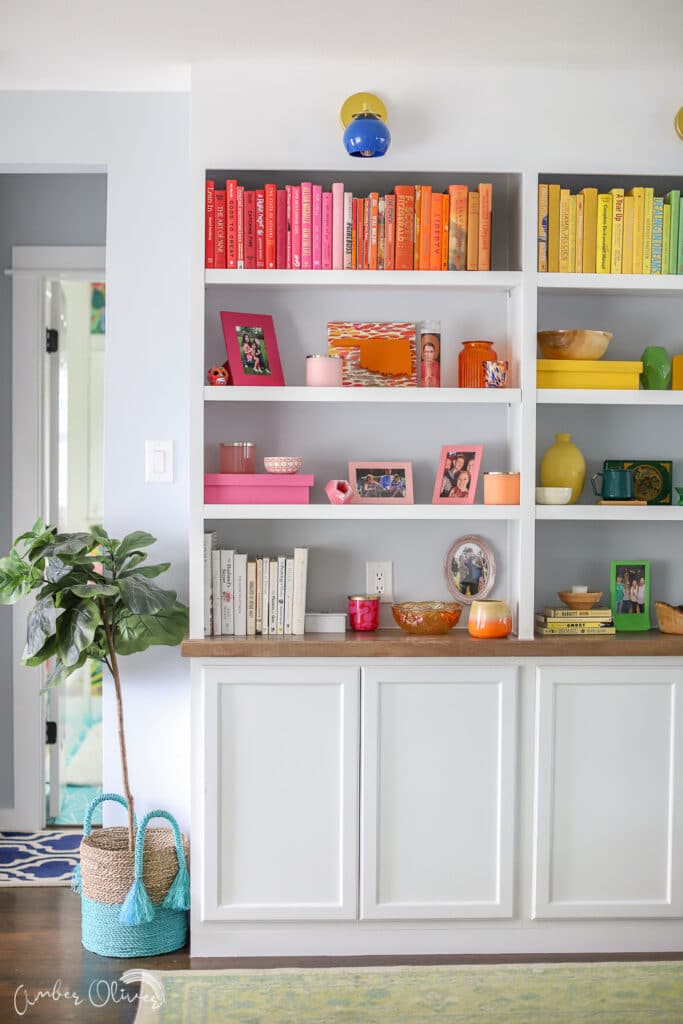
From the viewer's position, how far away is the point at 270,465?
2.91 meters

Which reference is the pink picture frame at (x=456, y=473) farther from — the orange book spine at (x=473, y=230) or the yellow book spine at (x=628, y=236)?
the yellow book spine at (x=628, y=236)

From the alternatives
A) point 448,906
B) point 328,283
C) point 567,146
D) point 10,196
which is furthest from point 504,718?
point 10,196

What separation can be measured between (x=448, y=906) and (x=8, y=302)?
2650 millimetres

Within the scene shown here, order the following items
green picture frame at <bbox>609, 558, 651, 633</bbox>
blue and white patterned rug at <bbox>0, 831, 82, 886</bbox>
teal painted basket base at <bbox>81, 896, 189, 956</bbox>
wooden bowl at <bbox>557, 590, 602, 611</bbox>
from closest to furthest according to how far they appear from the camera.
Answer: teal painted basket base at <bbox>81, 896, 189, 956</bbox> < wooden bowl at <bbox>557, 590, 602, 611</bbox> < green picture frame at <bbox>609, 558, 651, 633</bbox> < blue and white patterned rug at <bbox>0, 831, 82, 886</bbox>

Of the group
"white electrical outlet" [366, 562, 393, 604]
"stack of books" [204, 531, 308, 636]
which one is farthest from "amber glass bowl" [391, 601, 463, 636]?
"stack of books" [204, 531, 308, 636]

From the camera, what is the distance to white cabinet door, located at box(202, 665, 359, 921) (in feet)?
9.22

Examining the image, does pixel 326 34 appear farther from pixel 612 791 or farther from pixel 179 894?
pixel 179 894

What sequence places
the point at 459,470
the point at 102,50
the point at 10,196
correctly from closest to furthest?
the point at 102,50, the point at 459,470, the point at 10,196

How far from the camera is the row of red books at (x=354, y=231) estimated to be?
2.89 meters

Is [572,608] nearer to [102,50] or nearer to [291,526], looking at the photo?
[291,526]

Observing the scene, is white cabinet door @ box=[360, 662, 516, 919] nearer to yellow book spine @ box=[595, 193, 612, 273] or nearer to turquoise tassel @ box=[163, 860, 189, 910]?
turquoise tassel @ box=[163, 860, 189, 910]

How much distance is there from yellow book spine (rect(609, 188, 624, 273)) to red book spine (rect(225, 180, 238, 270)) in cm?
109

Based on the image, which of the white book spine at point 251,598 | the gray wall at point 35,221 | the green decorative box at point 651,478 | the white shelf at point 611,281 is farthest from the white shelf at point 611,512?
the gray wall at point 35,221

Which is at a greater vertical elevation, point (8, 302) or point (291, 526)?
point (8, 302)
